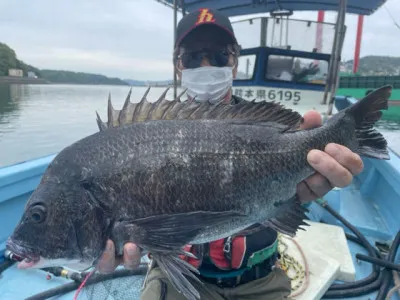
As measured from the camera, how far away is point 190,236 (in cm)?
158

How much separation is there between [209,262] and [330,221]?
10.1ft

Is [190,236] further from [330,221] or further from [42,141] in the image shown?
[42,141]

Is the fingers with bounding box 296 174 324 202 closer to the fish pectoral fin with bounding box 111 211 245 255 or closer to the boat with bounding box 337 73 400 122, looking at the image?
the fish pectoral fin with bounding box 111 211 245 255

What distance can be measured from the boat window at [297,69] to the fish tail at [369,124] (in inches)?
286

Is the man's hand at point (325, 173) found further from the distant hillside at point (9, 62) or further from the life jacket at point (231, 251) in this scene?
the distant hillside at point (9, 62)

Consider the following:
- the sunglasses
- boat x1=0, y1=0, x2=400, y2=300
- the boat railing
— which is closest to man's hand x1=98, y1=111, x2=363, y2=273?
boat x1=0, y1=0, x2=400, y2=300

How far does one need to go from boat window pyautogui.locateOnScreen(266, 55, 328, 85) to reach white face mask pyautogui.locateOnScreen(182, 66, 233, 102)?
6526 millimetres

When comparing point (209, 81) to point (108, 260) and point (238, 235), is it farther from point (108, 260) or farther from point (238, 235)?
point (108, 260)

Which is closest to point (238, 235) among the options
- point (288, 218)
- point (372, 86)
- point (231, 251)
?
point (231, 251)

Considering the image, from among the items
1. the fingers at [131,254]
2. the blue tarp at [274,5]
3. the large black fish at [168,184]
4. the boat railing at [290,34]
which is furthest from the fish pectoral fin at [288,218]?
the boat railing at [290,34]

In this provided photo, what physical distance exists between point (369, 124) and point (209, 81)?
1350 millimetres

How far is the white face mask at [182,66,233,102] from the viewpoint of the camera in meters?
2.78

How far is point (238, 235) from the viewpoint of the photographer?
7.02ft

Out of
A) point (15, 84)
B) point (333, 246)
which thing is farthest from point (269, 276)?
point (15, 84)
